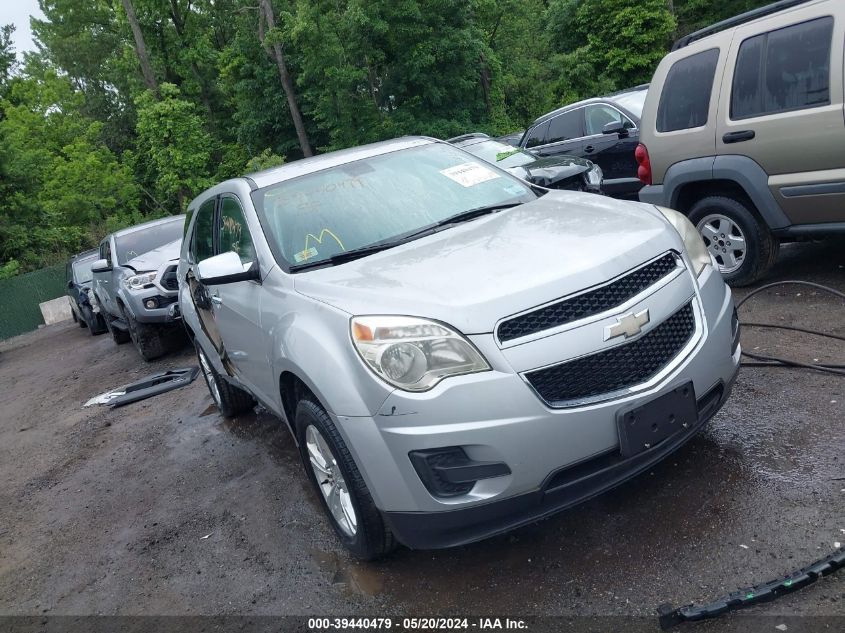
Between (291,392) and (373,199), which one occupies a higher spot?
(373,199)

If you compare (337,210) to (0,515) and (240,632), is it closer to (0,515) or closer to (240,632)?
(240,632)

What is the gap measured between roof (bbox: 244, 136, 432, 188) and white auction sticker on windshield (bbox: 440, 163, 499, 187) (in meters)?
0.45

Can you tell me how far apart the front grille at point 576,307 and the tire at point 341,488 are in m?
0.88

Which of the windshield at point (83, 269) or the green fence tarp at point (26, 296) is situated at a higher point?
the windshield at point (83, 269)

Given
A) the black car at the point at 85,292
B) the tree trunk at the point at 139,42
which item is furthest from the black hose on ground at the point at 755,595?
the tree trunk at the point at 139,42

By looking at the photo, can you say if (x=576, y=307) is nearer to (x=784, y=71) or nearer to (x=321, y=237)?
(x=321, y=237)

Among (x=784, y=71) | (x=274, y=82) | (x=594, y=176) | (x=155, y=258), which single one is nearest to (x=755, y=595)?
(x=784, y=71)

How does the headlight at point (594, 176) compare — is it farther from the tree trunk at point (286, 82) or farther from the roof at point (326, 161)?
the tree trunk at point (286, 82)

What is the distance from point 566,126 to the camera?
1152 centimetres

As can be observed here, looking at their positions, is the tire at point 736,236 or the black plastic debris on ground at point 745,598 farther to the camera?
the tire at point 736,236

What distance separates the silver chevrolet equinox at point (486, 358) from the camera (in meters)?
2.76

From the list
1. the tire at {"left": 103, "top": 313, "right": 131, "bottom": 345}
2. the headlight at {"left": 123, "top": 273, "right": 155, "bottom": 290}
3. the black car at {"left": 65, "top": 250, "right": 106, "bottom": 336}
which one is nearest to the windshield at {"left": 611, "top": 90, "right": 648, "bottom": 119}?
the headlight at {"left": 123, "top": 273, "right": 155, "bottom": 290}

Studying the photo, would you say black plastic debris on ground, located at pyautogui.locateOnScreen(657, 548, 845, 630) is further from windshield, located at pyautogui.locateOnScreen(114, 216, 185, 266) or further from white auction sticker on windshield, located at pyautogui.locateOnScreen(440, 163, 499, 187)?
windshield, located at pyautogui.locateOnScreen(114, 216, 185, 266)

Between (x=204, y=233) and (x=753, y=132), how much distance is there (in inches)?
163
